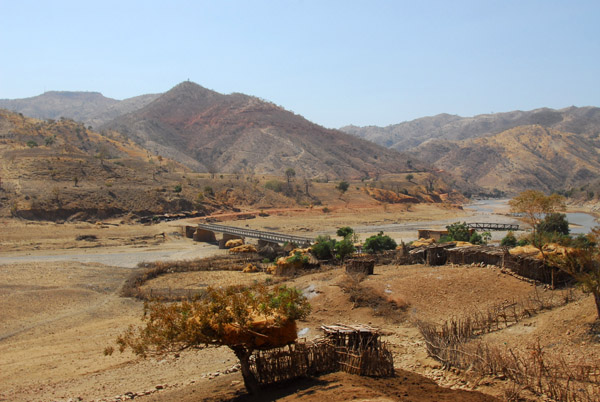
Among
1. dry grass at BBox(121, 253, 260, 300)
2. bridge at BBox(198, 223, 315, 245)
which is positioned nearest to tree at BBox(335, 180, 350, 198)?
bridge at BBox(198, 223, 315, 245)

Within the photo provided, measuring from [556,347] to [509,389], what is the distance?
10.6 feet

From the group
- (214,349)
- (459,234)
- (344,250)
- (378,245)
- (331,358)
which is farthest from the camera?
(459,234)

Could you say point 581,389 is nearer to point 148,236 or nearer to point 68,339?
point 68,339

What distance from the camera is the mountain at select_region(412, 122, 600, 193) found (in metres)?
157

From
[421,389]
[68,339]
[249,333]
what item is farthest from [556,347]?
[68,339]

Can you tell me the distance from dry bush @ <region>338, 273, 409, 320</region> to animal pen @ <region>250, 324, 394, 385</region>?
469 cm

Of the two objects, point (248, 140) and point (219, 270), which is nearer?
point (219, 270)

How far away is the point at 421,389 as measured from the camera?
10086mm

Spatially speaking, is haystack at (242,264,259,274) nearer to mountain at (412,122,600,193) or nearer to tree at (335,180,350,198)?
tree at (335,180,350,198)

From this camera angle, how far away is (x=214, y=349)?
15250mm

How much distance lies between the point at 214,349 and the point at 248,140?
13342cm

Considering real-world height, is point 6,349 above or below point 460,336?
below

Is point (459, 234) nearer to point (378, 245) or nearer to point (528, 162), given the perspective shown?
point (378, 245)

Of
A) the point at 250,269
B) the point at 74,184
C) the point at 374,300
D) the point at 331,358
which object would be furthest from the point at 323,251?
the point at 74,184
